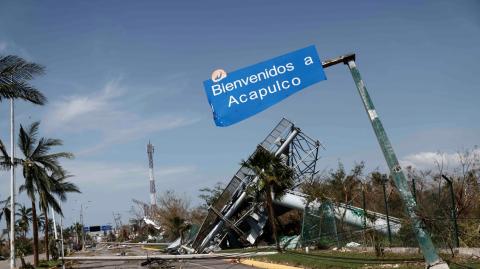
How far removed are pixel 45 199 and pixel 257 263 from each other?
Answer: 23.0 m

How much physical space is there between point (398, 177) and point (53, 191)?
43.3m

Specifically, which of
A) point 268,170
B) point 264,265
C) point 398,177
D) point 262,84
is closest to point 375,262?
point 264,265

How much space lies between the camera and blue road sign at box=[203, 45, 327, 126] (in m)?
6.37

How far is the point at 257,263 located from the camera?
24016 millimetres

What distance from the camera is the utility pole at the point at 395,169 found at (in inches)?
299

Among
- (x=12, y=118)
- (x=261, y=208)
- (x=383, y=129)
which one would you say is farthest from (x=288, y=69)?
(x=261, y=208)

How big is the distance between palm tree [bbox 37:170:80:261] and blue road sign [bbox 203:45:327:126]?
34.5 m

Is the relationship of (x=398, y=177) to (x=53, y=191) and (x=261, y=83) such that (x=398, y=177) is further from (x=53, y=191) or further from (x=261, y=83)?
(x=53, y=191)

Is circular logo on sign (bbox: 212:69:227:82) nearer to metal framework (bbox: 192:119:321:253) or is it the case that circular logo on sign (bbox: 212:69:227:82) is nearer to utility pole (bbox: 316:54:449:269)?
utility pole (bbox: 316:54:449:269)

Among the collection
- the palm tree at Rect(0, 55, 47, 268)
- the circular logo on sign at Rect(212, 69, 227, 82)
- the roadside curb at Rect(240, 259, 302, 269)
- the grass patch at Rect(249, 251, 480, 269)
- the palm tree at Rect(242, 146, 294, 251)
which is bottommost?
the roadside curb at Rect(240, 259, 302, 269)

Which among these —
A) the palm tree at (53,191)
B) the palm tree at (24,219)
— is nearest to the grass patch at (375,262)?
the palm tree at (53,191)

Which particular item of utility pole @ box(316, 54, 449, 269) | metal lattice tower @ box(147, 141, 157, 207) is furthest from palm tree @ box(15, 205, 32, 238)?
utility pole @ box(316, 54, 449, 269)

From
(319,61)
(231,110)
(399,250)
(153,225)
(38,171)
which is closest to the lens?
(231,110)

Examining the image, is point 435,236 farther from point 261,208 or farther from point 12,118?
point 12,118
